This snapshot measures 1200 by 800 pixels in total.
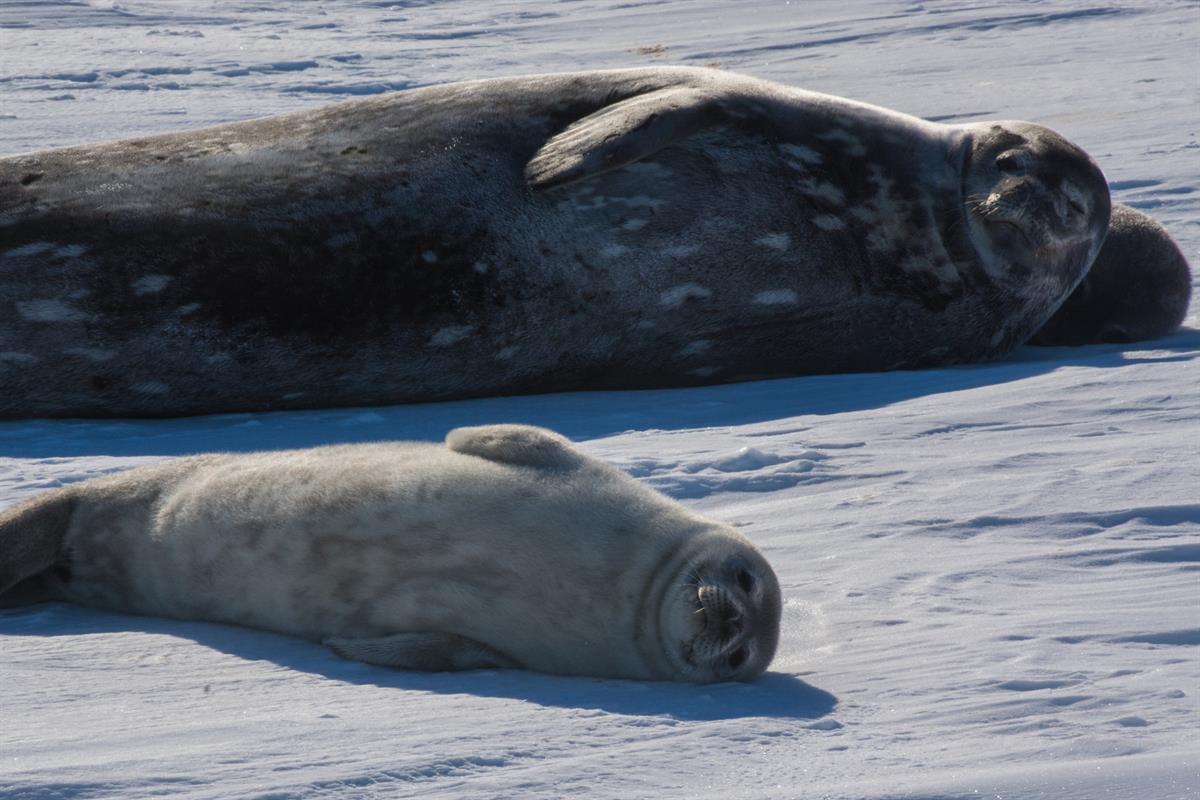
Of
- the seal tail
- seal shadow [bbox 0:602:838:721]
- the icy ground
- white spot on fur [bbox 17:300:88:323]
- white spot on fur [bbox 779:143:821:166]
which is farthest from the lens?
white spot on fur [bbox 779:143:821:166]

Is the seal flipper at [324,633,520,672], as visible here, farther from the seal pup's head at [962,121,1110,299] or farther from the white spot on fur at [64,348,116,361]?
the seal pup's head at [962,121,1110,299]

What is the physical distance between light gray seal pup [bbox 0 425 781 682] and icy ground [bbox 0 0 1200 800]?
6 centimetres

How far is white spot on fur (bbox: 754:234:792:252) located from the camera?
552 cm

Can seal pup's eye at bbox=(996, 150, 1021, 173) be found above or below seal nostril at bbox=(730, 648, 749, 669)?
above

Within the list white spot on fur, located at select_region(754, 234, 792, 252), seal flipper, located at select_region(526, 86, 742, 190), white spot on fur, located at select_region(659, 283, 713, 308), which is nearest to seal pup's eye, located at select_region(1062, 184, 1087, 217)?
white spot on fur, located at select_region(754, 234, 792, 252)

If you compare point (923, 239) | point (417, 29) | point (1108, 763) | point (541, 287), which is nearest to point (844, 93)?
point (417, 29)

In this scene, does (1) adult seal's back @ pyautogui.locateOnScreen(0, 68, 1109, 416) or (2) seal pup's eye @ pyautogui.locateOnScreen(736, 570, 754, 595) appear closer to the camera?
(2) seal pup's eye @ pyautogui.locateOnScreen(736, 570, 754, 595)

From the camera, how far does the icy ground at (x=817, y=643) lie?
2.41 m

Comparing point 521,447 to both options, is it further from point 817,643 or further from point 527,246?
point 527,246

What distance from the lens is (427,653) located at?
118 inches

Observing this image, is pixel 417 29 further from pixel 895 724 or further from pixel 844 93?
pixel 895 724

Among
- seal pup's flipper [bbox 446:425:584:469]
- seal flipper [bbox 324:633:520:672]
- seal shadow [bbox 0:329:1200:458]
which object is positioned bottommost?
seal shadow [bbox 0:329:1200:458]

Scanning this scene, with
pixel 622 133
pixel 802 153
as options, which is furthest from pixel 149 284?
pixel 802 153

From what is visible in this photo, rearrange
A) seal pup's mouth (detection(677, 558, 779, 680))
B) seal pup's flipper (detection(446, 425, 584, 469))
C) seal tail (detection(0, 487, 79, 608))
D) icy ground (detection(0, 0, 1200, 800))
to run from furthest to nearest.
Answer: seal tail (detection(0, 487, 79, 608)) < seal pup's flipper (detection(446, 425, 584, 469)) < seal pup's mouth (detection(677, 558, 779, 680)) < icy ground (detection(0, 0, 1200, 800))
